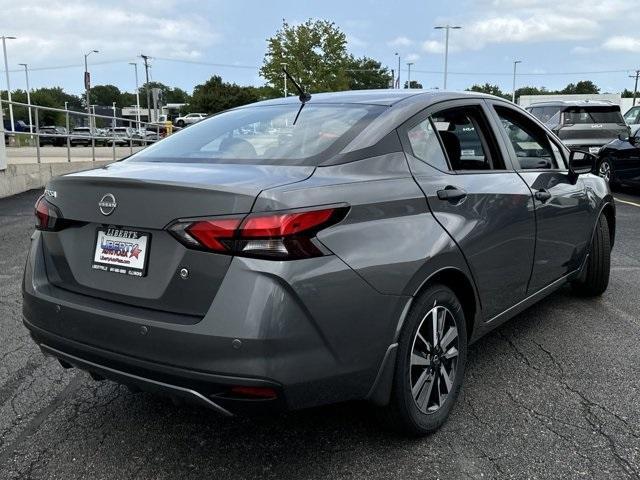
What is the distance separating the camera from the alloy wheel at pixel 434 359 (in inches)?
107

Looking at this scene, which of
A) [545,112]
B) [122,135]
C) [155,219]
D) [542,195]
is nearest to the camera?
[155,219]

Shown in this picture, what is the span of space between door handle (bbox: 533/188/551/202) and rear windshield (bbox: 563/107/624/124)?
11730mm

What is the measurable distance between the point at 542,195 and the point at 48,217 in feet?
8.90

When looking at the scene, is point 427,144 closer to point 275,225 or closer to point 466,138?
point 466,138

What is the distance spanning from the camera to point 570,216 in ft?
13.3

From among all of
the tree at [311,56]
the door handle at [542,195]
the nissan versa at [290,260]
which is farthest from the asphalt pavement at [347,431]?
the tree at [311,56]

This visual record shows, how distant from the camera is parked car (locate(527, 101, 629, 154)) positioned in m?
14.3

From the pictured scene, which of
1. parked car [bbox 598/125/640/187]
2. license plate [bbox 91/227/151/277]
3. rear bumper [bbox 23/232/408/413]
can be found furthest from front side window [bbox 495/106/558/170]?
parked car [bbox 598/125/640/187]

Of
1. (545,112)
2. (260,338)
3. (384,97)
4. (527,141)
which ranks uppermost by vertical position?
(384,97)

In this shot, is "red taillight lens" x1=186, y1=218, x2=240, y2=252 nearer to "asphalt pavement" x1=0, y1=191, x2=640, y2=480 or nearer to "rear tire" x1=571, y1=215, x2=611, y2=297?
"asphalt pavement" x1=0, y1=191, x2=640, y2=480

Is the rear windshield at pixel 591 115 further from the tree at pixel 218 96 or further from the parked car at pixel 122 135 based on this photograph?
the tree at pixel 218 96

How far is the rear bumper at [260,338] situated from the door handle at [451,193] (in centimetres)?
61

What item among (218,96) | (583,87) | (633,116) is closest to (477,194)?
(633,116)

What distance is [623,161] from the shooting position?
39.1ft
